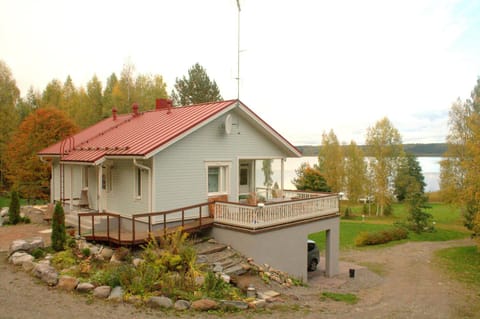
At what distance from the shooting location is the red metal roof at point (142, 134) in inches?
534

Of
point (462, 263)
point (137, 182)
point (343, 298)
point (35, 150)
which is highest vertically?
point (35, 150)

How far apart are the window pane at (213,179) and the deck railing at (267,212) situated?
5.05 feet

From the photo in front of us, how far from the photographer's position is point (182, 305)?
8.57 m

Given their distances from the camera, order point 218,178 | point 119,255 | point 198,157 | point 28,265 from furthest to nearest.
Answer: point 218,178
point 198,157
point 119,255
point 28,265

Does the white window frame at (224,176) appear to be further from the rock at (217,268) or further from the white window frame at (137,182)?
the rock at (217,268)

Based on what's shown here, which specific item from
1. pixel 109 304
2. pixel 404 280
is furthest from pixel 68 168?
pixel 404 280

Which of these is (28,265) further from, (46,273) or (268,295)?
(268,295)

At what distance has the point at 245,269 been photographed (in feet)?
39.9

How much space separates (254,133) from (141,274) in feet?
30.3

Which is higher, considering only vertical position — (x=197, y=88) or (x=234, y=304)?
(x=197, y=88)

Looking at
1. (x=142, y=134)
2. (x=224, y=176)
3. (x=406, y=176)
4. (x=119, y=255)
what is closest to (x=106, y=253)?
(x=119, y=255)

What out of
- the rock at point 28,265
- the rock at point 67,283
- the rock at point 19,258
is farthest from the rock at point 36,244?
the rock at point 67,283

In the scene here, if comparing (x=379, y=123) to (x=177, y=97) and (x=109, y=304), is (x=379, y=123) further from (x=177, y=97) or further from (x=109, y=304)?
(x=109, y=304)

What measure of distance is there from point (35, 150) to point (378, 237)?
24927mm
